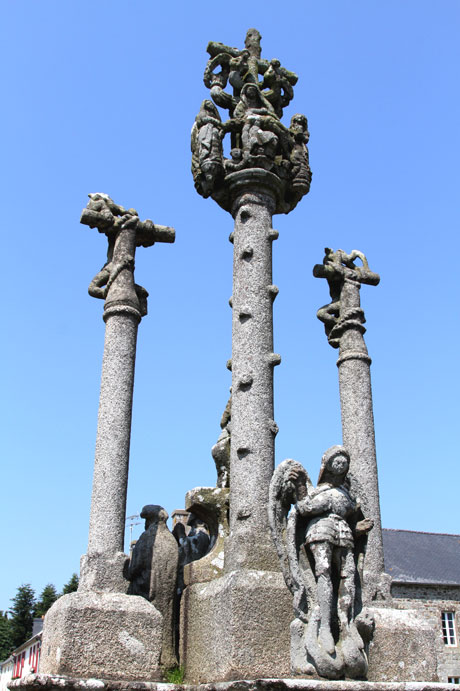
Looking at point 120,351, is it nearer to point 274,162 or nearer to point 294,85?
point 274,162

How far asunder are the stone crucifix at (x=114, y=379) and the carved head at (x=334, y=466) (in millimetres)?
2180

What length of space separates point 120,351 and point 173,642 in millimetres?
3085

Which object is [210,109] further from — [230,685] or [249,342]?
[230,685]

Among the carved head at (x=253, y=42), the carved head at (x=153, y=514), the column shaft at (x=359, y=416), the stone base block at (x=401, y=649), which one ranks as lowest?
the stone base block at (x=401, y=649)

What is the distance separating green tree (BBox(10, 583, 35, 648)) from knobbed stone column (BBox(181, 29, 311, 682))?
47819 mm

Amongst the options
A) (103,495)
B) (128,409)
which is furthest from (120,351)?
(103,495)

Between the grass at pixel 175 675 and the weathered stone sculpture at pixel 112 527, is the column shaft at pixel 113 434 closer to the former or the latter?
the weathered stone sculpture at pixel 112 527

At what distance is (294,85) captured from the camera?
10430 mm

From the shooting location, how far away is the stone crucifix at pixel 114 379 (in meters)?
7.36

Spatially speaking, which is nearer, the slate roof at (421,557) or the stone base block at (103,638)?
the stone base block at (103,638)

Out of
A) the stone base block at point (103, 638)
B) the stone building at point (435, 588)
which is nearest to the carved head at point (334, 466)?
the stone base block at point (103, 638)

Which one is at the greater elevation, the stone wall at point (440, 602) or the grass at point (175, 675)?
the stone wall at point (440, 602)

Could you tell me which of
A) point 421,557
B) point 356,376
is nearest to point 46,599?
point 421,557

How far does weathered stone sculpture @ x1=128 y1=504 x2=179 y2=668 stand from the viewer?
7.38 metres
